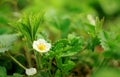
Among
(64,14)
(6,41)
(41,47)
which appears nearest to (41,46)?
(41,47)

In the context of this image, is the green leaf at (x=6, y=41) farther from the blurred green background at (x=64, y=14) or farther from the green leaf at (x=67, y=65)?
the green leaf at (x=67, y=65)

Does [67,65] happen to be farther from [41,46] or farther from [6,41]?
[6,41]

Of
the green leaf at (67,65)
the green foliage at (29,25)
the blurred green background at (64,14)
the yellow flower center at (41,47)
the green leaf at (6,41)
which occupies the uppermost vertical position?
the blurred green background at (64,14)

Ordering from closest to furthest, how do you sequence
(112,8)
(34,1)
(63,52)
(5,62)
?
(63,52) → (5,62) → (34,1) → (112,8)

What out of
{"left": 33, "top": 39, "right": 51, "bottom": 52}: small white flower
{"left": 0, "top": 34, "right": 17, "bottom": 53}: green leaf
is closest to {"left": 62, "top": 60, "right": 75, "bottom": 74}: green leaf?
{"left": 33, "top": 39, "right": 51, "bottom": 52}: small white flower

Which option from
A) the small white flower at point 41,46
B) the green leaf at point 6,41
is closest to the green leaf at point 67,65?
the small white flower at point 41,46

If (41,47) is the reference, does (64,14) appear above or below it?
above

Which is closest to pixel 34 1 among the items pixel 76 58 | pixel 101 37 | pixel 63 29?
pixel 63 29

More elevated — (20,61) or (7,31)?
(7,31)

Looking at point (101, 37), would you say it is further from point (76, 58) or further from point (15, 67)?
point (15, 67)
